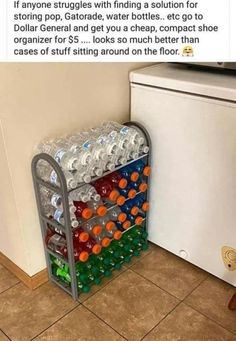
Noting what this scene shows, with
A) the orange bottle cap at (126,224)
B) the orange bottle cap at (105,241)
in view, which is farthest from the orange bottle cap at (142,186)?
the orange bottle cap at (105,241)

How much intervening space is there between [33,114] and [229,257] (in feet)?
2.92

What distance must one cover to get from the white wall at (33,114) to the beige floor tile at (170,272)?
17.7 inches

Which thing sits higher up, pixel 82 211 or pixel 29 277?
pixel 82 211

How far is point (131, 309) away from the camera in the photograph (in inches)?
52.7

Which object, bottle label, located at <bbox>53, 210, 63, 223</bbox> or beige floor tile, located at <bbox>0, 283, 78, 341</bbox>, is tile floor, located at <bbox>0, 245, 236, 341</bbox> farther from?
bottle label, located at <bbox>53, 210, 63, 223</bbox>

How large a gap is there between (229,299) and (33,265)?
78 cm

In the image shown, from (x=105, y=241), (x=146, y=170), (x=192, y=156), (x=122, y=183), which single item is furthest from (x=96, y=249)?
(x=192, y=156)

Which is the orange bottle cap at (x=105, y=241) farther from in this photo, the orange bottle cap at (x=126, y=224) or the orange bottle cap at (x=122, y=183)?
the orange bottle cap at (x=122, y=183)

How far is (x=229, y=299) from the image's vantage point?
1.37 m

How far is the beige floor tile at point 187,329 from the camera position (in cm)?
122

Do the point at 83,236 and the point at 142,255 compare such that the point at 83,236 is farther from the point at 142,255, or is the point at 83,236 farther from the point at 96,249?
the point at 142,255
